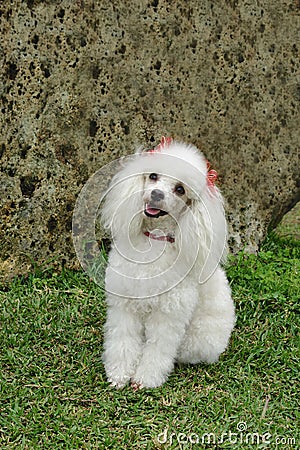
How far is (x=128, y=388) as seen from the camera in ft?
10.8

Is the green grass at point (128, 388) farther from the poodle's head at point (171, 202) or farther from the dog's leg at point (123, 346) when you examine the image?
the poodle's head at point (171, 202)

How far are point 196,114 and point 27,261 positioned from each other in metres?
1.48

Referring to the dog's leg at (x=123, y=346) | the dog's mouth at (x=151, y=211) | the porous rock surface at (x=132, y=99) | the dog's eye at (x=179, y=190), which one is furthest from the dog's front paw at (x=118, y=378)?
the porous rock surface at (x=132, y=99)

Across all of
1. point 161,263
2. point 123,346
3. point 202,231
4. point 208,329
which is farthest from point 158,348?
point 202,231

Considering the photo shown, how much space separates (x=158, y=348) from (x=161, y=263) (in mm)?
419

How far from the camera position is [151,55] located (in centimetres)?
434

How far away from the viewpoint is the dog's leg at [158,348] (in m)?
3.23

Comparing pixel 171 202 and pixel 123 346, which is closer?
pixel 171 202

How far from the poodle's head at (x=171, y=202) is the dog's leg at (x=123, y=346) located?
40 centimetres

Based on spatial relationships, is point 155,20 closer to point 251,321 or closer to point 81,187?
point 81,187

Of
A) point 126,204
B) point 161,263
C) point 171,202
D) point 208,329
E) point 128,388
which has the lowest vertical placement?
point 128,388

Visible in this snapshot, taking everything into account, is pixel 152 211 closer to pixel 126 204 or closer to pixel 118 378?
pixel 126 204

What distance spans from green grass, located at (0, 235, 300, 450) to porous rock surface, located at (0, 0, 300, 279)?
49 cm

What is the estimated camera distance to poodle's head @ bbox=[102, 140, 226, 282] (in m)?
3.02
